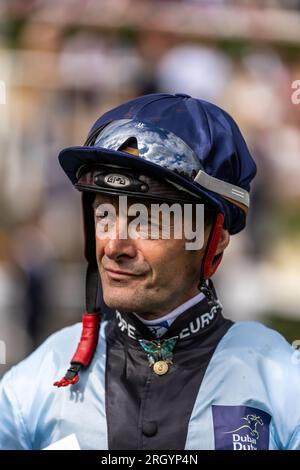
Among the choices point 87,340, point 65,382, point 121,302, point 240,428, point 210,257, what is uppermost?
point 210,257

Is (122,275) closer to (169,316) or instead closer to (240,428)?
(169,316)

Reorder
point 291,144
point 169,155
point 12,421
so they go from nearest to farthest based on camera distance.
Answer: point 169,155 < point 12,421 < point 291,144

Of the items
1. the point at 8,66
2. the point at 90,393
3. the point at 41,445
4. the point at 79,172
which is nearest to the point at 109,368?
the point at 90,393

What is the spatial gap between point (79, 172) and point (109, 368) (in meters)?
0.61

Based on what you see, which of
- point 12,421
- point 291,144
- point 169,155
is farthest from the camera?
point 291,144

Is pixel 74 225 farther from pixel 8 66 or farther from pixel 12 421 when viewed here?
pixel 12 421

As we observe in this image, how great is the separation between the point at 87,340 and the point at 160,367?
253 millimetres

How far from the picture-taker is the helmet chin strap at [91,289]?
103 inches

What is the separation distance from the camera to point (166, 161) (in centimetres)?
246

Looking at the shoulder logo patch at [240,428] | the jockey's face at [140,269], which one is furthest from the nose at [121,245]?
the shoulder logo patch at [240,428]

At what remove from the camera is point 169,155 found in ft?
8.11

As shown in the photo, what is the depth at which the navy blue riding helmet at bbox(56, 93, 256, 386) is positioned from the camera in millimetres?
2469

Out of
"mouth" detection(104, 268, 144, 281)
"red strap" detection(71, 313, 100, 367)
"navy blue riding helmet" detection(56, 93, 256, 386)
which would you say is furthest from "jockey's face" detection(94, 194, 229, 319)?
"red strap" detection(71, 313, 100, 367)

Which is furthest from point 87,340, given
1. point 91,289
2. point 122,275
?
point 122,275
